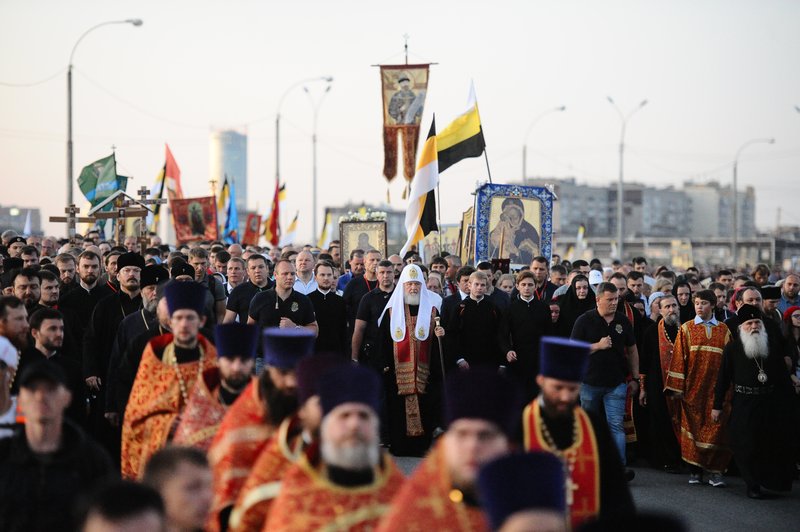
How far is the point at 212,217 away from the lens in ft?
93.8

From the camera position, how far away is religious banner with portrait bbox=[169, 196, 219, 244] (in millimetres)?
28578

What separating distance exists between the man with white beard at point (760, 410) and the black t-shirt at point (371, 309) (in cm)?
375

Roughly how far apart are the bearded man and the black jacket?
7.33 metres

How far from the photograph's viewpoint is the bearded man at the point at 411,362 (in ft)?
40.3

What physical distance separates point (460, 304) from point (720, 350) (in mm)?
2922

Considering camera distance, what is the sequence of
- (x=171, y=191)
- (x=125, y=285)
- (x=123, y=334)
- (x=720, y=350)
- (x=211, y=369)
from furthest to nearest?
(x=171, y=191), (x=720, y=350), (x=125, y=285), (x=123, y=334), (x=211, y=369)

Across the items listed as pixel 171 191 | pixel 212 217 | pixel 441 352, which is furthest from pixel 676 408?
pixel 171 191

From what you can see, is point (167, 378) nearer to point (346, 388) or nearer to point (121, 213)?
point (346, 388)

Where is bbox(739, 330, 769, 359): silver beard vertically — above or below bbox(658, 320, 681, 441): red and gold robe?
above

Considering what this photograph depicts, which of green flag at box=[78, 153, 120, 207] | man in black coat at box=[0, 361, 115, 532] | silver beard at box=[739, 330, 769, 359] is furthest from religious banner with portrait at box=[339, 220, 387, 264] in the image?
man in black coat at box=[0, 361, 115, 532]

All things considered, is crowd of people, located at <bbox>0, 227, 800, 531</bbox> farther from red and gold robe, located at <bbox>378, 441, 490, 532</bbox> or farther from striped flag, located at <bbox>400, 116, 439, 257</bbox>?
striped flag, located at <bbox>400, 116, 439, 257</bbox>

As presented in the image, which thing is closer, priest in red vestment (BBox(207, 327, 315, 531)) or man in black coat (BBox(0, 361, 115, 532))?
man in black coat (BBox(0, 361, 115, 532))

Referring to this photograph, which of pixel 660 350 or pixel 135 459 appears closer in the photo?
pixel 135 459

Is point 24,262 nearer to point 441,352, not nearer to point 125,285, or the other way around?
point 125,285
